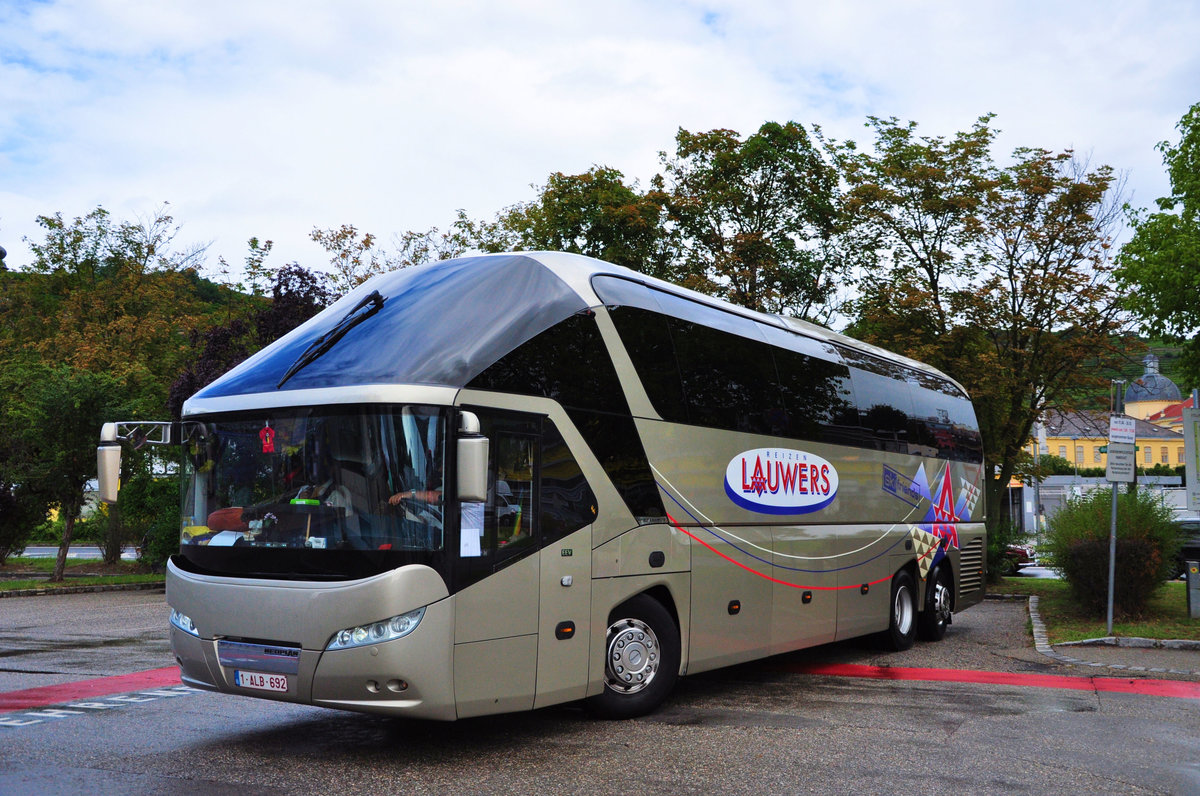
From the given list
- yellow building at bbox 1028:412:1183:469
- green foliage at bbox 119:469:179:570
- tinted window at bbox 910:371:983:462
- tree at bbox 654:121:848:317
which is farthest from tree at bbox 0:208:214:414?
yellow building at bbox 1028:412:1183:469

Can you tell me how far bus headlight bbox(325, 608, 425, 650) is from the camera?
6867 mm

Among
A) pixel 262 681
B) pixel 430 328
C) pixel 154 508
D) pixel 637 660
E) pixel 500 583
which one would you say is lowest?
pixel 154 508

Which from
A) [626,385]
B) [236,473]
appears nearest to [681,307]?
[626,385]

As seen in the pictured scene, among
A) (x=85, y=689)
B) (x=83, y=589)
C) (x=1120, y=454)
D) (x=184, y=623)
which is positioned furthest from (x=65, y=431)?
(x=1120, y=454)

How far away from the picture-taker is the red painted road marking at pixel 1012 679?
1069 cm

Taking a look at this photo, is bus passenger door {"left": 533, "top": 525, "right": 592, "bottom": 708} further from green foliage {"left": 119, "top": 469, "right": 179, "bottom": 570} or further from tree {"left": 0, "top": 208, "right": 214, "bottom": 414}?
tree {"left": 0, "top": 208, "right": 214, "bottom": 414}

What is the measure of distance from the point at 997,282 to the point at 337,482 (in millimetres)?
20606

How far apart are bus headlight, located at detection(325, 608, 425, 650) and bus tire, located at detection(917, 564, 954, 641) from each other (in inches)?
387

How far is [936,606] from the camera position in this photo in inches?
597

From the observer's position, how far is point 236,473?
7578mm

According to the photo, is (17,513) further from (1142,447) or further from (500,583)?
(1142,447)

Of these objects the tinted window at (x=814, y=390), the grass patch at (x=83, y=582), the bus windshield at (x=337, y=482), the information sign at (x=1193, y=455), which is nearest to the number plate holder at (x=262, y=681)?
the bus windshield at (x=337, y=482)

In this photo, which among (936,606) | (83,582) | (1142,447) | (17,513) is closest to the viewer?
(936,606)

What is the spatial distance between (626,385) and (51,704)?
5608 millimetres
